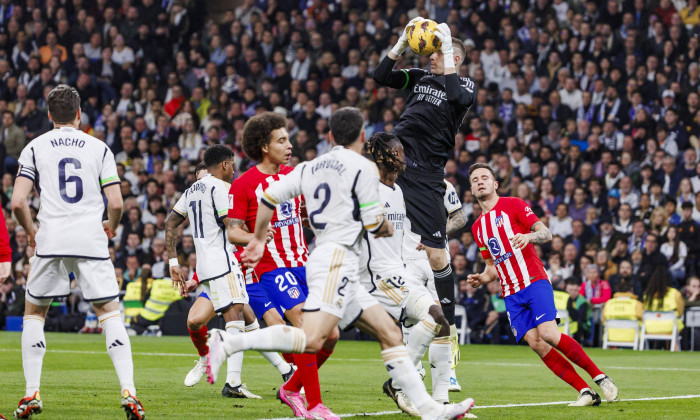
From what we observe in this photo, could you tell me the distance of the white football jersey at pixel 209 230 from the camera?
30.9ft

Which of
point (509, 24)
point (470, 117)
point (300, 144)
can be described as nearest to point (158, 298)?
point (300, 144)

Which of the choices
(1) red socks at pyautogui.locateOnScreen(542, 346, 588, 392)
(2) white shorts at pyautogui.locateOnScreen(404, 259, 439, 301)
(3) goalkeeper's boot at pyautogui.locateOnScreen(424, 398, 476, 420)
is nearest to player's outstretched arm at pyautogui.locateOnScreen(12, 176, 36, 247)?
(3) goalkeeper's boot at pyautogui.locateOnScreen(424, 398, 476, 420)

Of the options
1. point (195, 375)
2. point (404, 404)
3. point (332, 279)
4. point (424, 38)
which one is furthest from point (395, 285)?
point (195, 375)

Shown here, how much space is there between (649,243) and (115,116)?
13.5 m

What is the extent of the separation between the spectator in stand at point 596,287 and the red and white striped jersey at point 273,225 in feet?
35.7

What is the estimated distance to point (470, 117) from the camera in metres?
21.3

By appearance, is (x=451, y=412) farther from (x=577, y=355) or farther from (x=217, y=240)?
(x=217, y=240)

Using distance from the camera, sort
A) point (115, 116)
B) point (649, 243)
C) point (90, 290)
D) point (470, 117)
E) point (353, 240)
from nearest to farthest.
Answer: point (353, 240)
point (90, 290)
point (649, 243)
point (470, 117)
point (115, 116)

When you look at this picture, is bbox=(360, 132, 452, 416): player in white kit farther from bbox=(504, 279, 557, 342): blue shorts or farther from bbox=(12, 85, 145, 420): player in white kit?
bbox=(12, 85, 145, 420): player in white kit

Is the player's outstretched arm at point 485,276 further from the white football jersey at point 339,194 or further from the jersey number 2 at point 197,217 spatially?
the jersey number 2 at point 197,217

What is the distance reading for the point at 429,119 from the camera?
28.7 feet

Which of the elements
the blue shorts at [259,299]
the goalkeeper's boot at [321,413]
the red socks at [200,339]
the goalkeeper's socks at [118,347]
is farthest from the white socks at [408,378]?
the red socks at [200,339]

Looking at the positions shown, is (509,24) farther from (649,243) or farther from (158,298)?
(158,298)

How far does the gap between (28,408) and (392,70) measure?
4139 millimetres
